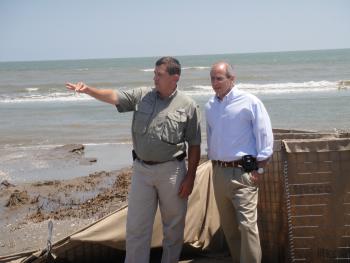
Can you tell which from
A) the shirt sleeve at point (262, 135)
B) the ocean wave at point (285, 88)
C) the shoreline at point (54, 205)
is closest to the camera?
the shirt sleeve at point (262, 135)

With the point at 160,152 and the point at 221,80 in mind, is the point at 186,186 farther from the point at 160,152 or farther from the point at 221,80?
the point at 221,80

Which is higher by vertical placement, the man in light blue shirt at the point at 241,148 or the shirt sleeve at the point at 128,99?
the shirt sleeve at the point at 128,99

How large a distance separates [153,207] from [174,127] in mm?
662

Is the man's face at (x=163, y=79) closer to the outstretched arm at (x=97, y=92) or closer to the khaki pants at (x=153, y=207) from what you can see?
the outstretched arm at (x=97, y=92)

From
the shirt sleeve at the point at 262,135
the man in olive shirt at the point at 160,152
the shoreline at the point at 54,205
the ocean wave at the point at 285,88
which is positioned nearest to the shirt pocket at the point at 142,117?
the man in olive shirt at the point at 160,152

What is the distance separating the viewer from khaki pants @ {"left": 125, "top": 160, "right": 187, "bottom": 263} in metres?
3.89

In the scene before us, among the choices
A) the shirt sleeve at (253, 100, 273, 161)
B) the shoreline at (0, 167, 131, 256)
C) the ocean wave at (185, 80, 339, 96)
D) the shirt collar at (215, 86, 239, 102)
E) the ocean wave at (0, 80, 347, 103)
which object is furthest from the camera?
the ocean wave at (185, 80, 339, 96)

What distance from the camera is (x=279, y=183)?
411 centimetres

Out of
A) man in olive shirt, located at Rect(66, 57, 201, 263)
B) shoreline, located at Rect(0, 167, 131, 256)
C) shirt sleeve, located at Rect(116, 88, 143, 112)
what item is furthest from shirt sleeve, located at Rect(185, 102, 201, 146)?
shoreline, located at Rect(0, 167, 131, 256)

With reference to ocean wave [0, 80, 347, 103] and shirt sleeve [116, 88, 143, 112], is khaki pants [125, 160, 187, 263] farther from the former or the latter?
ocean wave [0, 80, 347, 103]

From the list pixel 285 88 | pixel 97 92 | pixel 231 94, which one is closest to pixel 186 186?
pixel 231 94

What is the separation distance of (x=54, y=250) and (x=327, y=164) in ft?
7.49

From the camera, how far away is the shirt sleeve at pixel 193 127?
154 inches

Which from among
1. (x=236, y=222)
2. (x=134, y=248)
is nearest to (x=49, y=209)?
(x=134, y=248)
